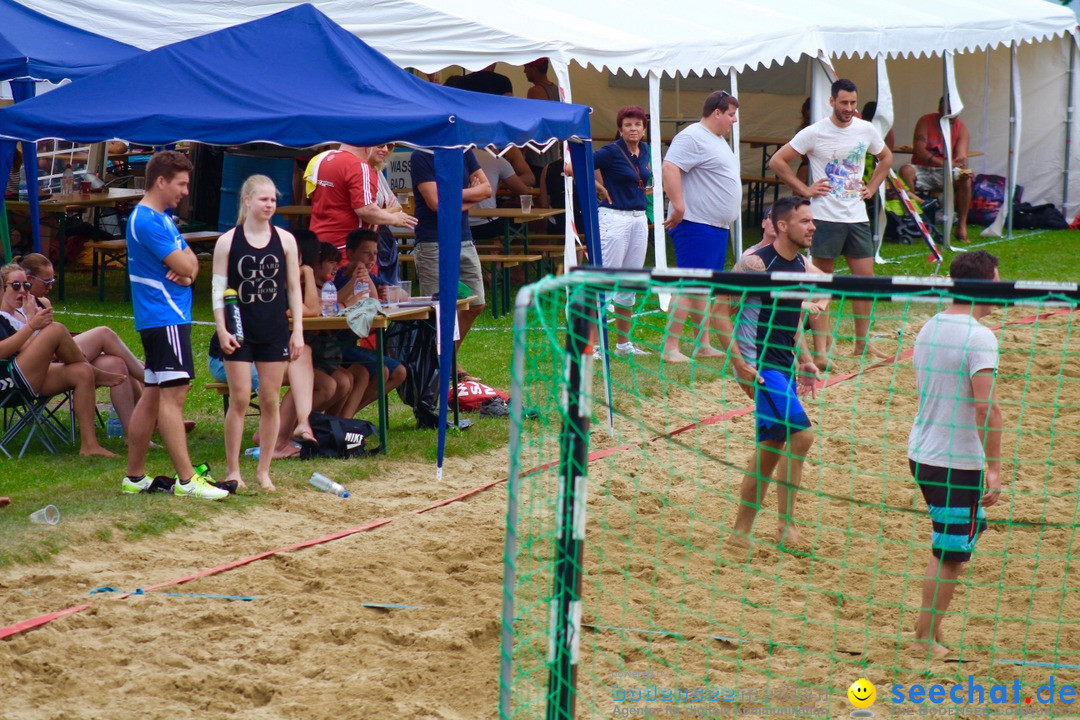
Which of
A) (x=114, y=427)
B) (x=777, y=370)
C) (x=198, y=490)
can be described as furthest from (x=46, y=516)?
(x=777, y=370)

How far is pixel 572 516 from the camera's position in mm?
3771

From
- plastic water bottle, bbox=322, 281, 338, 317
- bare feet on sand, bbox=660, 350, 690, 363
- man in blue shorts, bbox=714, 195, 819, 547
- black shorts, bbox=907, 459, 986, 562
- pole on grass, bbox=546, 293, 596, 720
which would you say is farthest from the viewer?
bare feet on sand, bbox=660, 350, 690, 363

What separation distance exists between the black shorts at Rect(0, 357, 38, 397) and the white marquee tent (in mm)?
4789

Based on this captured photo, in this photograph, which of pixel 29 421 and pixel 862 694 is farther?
pixel 29 421

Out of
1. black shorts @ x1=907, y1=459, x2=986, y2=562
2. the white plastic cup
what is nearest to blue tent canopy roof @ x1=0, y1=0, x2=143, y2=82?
the white plastic cup

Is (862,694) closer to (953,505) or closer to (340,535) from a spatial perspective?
(953,505)

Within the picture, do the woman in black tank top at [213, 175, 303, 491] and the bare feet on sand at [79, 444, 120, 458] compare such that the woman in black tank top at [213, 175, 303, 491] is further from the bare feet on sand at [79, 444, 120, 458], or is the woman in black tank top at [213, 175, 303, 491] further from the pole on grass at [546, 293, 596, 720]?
the pole on grass at [546, 293, 596, 720]

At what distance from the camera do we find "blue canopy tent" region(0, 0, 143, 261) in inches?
390

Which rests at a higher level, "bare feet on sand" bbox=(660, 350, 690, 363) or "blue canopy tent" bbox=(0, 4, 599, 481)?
"blue canopy tent" bbox=(0, 4, 599, 481)

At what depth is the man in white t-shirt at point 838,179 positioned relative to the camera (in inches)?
389

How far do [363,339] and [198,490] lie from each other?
177 centimetres

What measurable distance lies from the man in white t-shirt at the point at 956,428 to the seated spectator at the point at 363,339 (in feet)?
12.2

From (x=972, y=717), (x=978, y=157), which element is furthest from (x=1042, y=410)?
(x=978, y=157)

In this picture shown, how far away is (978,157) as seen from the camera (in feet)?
60.2
